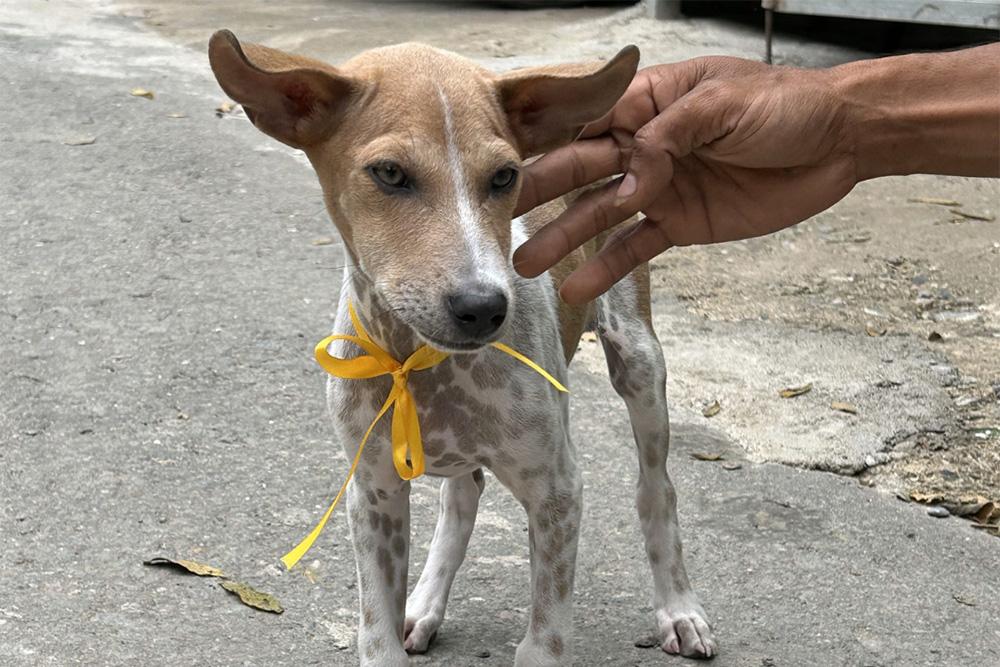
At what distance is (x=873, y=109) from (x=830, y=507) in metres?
2.08

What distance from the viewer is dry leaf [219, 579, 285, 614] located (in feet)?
14.0

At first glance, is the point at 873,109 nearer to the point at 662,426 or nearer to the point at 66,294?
the point at 662,426

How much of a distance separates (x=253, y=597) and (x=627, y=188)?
6.26 feet

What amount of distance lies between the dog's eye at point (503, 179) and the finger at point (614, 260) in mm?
431

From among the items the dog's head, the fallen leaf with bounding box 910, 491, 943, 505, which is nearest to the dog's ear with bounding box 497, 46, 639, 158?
the dog's head

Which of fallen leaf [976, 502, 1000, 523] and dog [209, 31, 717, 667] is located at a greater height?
dog [209, 31, 717, 667]

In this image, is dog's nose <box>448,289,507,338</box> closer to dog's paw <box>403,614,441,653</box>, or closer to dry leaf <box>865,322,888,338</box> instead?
dog's paw <box>403,614,441,653</box>

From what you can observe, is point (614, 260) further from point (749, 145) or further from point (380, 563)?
point (380, 563)

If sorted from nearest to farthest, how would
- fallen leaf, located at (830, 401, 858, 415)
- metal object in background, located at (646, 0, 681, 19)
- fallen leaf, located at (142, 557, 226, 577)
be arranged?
fallen leaf, located at (142, 557, 226, 577), fallen leaf, located at (830, 401, 858, 415), metal object in background, located at (646, 0, 681, 19)

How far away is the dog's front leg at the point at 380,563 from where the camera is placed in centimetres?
358

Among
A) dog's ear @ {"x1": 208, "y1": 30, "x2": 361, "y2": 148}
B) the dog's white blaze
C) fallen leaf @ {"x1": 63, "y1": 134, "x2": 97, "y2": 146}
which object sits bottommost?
fallen leaf @ {"x1": 63, "y1": 134, "x2": 97, "y2": 146}

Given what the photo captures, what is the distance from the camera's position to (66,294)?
21.7ft

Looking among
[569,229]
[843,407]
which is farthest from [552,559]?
[843,407]

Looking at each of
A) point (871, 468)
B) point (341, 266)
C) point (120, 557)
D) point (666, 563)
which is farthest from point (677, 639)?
point (341, 266)
